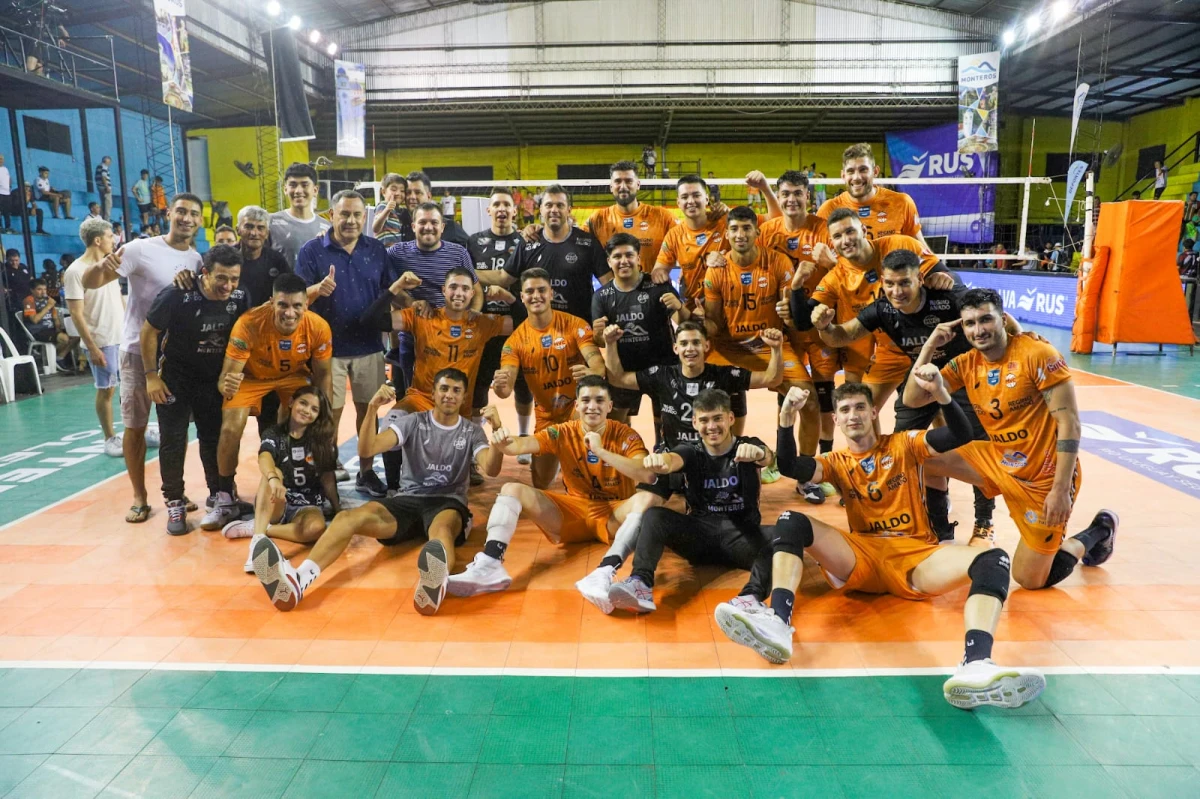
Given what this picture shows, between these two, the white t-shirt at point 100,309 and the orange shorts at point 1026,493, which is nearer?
the orange shorts at point 1026,493

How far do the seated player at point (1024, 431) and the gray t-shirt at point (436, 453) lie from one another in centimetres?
296

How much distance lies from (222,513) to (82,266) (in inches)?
172

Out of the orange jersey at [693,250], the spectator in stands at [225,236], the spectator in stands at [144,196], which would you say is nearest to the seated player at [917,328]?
the orange jersey at [693,250]

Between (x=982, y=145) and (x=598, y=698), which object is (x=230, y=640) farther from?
(x=982, y=145)

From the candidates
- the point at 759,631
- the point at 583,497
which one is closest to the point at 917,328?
the point at 583,497

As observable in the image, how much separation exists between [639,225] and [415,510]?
11.1ft

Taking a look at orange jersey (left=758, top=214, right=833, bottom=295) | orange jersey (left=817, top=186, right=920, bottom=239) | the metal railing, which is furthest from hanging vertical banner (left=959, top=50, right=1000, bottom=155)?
the metal railing

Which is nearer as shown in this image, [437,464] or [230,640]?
[230,640]

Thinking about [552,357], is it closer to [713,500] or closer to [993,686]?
[713,500]

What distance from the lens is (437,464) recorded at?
17.5ft

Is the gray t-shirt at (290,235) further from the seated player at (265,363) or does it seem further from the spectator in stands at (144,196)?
the spectator in stands at (144,196)

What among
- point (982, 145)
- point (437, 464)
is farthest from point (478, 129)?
point (437, 464)

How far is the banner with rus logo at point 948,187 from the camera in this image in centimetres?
2378

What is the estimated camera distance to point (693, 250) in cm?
659
